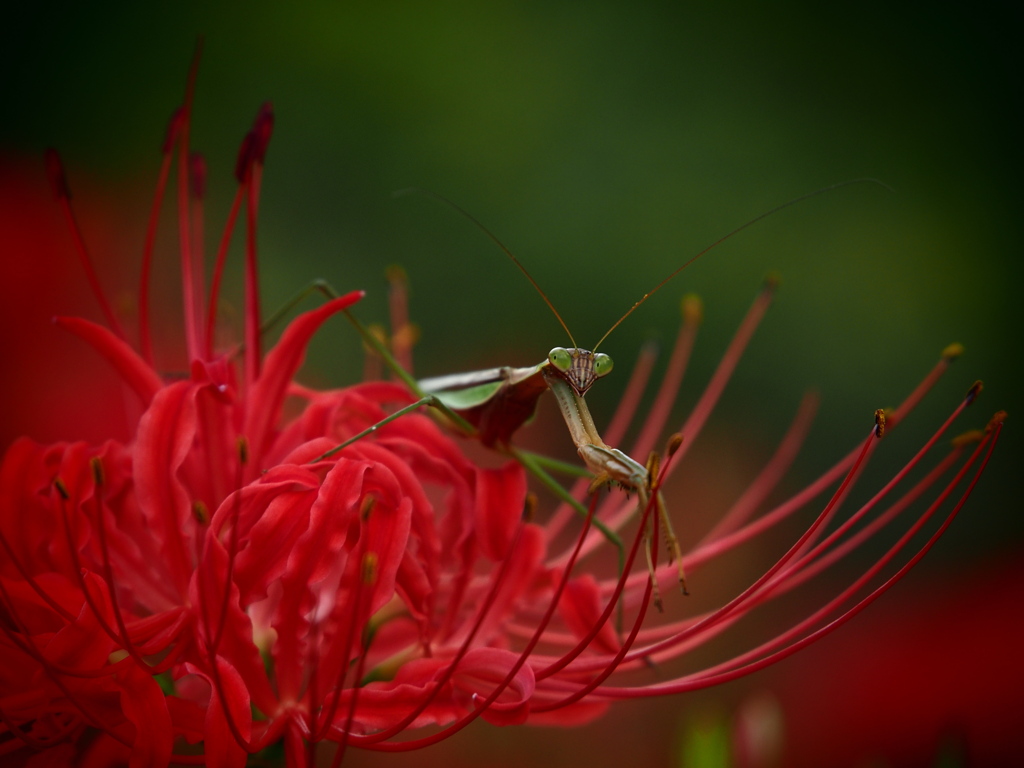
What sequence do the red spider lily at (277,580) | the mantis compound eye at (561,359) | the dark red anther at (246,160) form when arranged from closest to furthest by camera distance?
the red spider lily at (277,580)
the mantis compound eye at (561,359)
the dark red anther at (246,160)

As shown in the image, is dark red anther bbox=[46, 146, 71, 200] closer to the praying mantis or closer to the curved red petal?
the curved red petal

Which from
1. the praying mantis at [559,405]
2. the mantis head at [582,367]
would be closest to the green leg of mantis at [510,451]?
the praying mantis at [559,405]

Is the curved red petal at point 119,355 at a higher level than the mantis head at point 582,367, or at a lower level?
lower

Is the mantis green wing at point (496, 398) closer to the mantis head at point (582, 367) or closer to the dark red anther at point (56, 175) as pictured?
the mantis head at point (582, 367)

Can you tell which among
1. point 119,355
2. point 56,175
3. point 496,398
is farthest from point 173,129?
point 496,398

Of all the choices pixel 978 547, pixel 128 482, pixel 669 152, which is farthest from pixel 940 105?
pixel 128 482

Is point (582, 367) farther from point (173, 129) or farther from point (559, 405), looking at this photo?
point (173, 129)

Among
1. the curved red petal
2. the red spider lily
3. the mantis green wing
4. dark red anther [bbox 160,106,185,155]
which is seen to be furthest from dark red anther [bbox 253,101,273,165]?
the mantis green wing
